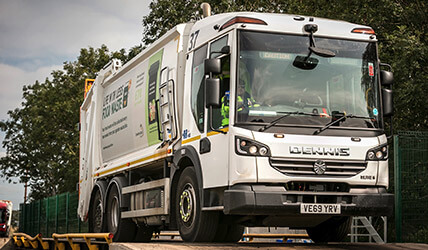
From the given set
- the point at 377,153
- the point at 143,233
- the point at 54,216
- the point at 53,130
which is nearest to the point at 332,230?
the point at 377,153

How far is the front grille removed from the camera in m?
8.65

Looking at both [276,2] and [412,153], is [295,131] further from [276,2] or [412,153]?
[276,2]

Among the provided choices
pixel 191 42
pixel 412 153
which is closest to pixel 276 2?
pixel 412 153

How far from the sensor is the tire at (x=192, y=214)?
370 inches

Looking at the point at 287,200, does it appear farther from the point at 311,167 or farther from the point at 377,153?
the point at 377,153

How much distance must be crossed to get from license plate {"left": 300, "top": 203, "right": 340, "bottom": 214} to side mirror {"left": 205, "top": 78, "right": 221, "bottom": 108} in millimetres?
1593

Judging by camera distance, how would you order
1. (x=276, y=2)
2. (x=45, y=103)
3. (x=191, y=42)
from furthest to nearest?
(x=45, y=103) < (x=276, y=2) < (x=191, y=42)

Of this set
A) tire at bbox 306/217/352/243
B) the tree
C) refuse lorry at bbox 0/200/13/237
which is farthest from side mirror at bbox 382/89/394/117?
refuse lorry at bbox 0/200/13/237

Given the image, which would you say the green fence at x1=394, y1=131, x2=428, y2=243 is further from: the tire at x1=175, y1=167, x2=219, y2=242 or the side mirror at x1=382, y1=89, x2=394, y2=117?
the tire at x1=175, y1=167, x2=219, y2=242

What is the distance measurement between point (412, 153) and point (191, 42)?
5.02 meters

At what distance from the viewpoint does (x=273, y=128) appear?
8727 mm

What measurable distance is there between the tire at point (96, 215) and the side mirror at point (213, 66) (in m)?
5.84

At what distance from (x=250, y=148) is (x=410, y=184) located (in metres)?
5.56

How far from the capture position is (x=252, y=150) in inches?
338
